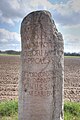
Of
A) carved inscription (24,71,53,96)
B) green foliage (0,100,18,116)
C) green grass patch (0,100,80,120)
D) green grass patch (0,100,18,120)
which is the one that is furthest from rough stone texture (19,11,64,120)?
green foliage (0,100,18,116)

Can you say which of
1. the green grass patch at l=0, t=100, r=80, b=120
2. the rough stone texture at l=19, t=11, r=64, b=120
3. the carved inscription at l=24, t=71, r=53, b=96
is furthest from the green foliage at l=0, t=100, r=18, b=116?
the carved inscription at l=24, t=71, r=53, b=96

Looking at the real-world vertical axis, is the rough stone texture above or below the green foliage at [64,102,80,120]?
above

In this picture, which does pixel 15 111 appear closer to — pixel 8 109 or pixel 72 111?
pixel 8 109

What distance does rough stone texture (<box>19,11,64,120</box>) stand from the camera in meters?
6.90

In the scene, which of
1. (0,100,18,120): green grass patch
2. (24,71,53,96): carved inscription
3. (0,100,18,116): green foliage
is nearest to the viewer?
(24,71,53,96): carved inscription

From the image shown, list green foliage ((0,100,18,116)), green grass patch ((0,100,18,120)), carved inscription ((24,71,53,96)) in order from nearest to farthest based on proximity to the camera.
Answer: carved inscription ((24,71,53,96))
green grass patch ((0,100,18,120))
green foliage ((0,100,18,116))

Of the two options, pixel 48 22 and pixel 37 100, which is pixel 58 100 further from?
pixel 48 22

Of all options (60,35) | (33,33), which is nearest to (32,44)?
(33,33)

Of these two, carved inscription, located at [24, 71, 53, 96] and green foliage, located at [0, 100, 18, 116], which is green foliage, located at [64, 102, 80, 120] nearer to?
green foliage, located at [0, 100, 18, 116]

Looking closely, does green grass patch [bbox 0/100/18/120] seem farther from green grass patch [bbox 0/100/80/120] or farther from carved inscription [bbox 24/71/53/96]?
carved inscription [bbox 24/71/53/96]

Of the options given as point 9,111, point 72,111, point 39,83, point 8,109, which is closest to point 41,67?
point 39,83

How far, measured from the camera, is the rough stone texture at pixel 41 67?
690 cm

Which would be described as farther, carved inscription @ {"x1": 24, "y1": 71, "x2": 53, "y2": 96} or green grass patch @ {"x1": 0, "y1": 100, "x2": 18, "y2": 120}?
green grass patch @ {"x1": 0, "y1": 100, "x2": 18, "y2": 120}

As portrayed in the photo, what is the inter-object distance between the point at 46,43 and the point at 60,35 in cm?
44
